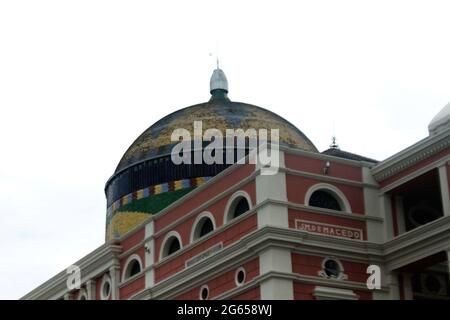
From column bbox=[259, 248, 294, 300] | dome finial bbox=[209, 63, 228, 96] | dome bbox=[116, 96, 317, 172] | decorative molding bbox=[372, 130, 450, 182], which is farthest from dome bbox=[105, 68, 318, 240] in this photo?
column bbox=[259, 248, 294, 300]

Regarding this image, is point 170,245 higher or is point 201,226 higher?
point 201,226

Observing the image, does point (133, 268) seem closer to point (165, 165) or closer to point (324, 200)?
point (165, 165)

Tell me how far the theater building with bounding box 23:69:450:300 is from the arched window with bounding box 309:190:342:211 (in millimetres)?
34

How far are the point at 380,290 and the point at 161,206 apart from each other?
38.7 ft

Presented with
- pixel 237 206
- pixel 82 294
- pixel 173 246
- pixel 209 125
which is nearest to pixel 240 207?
pixel 237 206

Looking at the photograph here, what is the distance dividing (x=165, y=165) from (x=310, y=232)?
11469 millimetres

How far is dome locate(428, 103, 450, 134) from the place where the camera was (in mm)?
29531

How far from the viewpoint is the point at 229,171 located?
3052cm

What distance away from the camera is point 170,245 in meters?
33.7

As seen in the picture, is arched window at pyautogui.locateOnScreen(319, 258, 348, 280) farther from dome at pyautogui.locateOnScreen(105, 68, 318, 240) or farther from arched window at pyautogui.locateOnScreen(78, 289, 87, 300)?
arched window at pyautogui.locateOnScreen(78, 289, 87, 300)

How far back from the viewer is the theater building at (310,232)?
1099 inches
